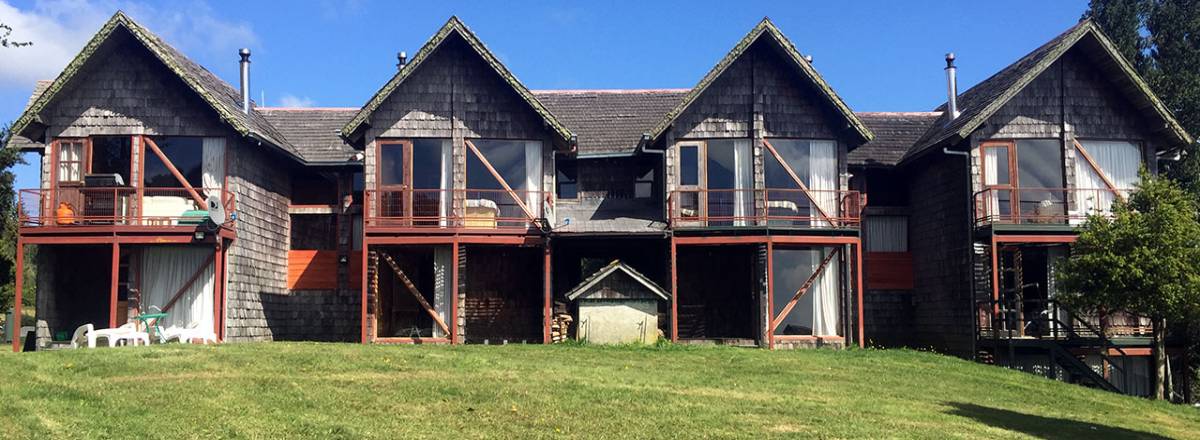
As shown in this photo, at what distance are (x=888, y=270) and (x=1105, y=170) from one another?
→ 608 centimetres

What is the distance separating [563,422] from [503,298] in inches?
577

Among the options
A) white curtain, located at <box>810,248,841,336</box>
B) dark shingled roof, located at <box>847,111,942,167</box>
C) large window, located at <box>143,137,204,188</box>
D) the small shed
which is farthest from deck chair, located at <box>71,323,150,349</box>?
dark shingled roof, located at <box>847,111,942,167</box>

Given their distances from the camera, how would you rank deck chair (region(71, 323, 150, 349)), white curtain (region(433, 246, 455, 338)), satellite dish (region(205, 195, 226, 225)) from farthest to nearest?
white curtain (region(433, 246, 455, 338))
satellite dish (region(205, 195, 226, 225))
deck chair (region(71, 323, 150, 349))

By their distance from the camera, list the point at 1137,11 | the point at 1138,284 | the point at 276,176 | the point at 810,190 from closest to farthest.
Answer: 1. the point at 1138,284
2. the point at 810,190
3. the point at 276,176
4. the point at 1137,11

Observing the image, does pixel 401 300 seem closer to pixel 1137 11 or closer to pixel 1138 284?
pixel 1138 284

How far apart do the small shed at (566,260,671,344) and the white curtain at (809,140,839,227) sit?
4.97 meters

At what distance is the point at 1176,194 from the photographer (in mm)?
22453

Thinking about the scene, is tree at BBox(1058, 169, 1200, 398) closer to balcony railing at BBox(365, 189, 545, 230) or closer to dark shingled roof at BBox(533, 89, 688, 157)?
dark shingled roof at BBox(533, 89, 688, 157)

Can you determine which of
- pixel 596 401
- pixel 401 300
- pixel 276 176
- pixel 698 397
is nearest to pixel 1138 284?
pixel 698 397

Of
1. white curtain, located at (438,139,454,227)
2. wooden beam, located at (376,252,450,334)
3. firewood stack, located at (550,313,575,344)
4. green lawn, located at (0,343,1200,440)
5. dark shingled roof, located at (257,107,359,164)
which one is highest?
dark shingled roof, located at (257,107,359,164)

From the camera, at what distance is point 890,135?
3120 cm

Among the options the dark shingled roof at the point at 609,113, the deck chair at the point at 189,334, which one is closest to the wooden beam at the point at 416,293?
the deck chair at the point at 189,334

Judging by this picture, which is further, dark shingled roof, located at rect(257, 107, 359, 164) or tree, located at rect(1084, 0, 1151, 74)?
tree, located at rect(1084, 0, 1151, 74)

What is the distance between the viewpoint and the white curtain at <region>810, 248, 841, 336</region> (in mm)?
27172
